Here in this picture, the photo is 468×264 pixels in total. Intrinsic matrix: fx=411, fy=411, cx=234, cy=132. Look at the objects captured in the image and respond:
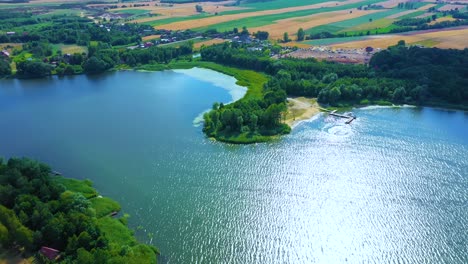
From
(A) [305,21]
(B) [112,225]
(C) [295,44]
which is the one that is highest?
(A) [305,21]

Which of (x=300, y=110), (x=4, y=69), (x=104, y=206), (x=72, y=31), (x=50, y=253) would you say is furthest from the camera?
(x=72, y=31)

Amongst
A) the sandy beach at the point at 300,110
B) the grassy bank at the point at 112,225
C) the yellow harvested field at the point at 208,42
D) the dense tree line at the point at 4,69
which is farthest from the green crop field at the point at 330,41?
the grassy bank at the point at 112,225

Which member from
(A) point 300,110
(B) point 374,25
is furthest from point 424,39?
(A) point 300,110

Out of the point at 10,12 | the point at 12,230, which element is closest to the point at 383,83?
the point at 12,230

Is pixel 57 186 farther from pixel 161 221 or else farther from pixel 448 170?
pixel 448 170

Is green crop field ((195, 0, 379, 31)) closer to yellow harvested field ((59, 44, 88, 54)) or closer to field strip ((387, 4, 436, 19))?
field strip ((387, 4, 436, 19))

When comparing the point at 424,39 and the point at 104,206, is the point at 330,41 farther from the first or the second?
the point at 104,206

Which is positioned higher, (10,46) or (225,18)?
(225,18)
